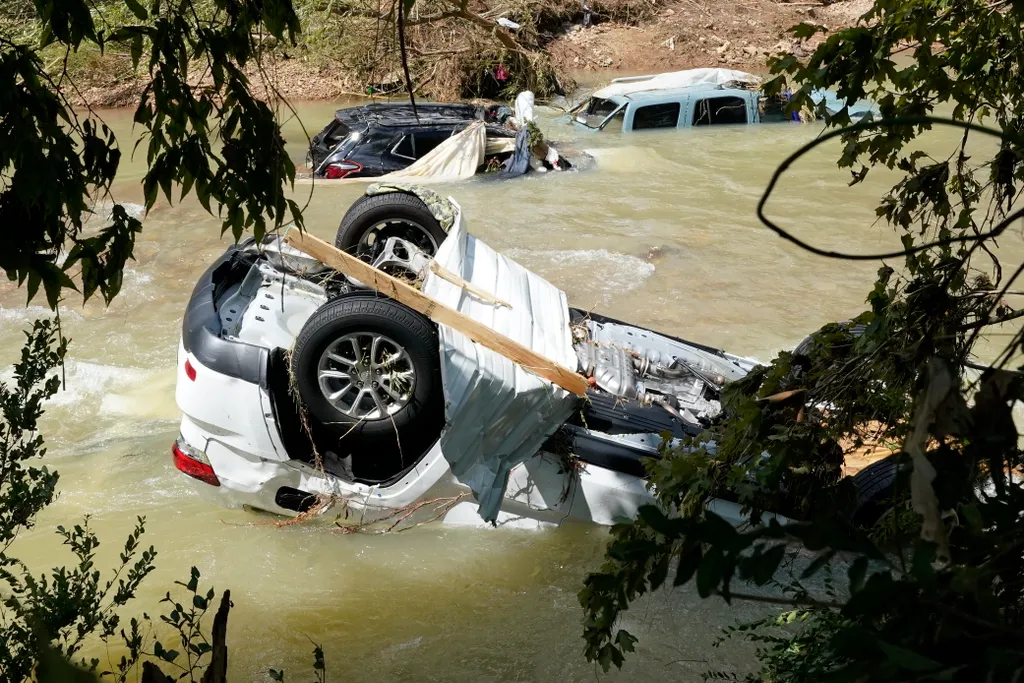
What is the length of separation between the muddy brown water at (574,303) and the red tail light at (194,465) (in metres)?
0.61

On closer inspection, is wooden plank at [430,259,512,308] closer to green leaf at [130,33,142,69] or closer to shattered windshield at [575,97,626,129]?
green leaf at [130,33,142,69]

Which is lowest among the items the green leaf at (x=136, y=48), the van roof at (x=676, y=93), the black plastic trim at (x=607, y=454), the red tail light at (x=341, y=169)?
the black plastic trim at (x=607, y=454)

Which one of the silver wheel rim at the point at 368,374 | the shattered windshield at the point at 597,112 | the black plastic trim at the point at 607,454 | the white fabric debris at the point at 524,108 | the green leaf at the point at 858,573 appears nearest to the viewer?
the green leaf at the point at 858,573

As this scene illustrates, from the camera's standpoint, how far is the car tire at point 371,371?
4.77 meters

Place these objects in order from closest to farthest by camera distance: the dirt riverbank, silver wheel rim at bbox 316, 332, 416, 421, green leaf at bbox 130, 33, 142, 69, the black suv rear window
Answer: green leaf at bbox 130, 33, 142, 69, silver wheel rim at bbox 316, 332, 416, 421, the black suv rear window, the dirt riverbank

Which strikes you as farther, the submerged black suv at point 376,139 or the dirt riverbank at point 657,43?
the dirt riverbank at point 657,43

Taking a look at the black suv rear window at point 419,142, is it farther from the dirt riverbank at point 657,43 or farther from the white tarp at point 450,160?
the dirt riverbank at point 657,43

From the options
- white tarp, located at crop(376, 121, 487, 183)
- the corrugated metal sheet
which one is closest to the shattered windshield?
white tarp, located at crop(376, 121, 487, 183)

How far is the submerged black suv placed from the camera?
12.6 meters

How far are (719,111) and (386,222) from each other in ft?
38.0

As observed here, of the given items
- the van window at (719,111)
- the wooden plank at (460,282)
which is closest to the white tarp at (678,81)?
the van window at (719,111)

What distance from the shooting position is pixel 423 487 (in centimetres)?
516

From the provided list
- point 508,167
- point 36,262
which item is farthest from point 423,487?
point 508,167

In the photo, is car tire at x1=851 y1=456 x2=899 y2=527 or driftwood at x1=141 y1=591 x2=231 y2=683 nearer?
driftwood at x1=141 y1=591 x2=231 y2=683
